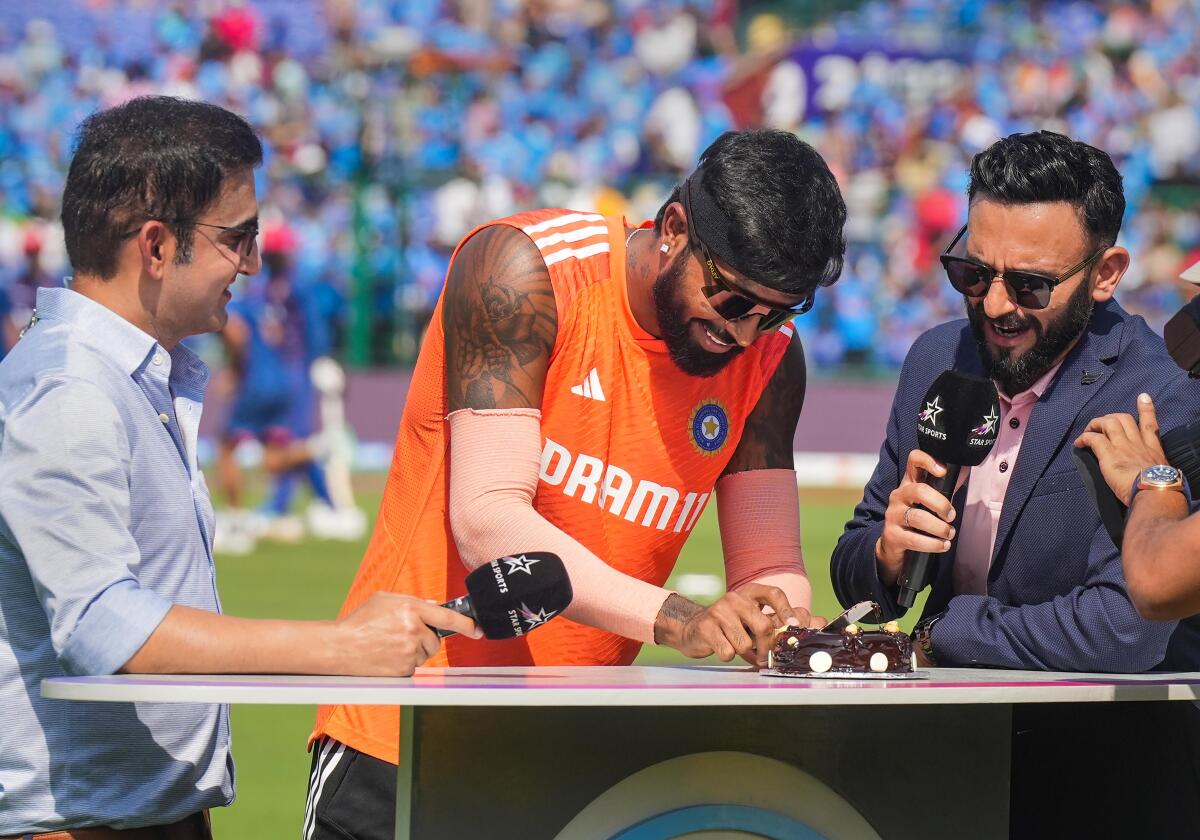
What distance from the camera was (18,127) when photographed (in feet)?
74.2

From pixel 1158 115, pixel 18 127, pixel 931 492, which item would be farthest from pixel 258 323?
pixel 1158 115

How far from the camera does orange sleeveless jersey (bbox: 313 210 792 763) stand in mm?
3285

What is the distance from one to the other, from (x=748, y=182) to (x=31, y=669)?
160cm

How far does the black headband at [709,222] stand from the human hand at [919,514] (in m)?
0.53

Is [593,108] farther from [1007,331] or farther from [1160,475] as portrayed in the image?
[1160,475]

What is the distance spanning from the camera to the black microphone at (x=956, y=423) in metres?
3.10

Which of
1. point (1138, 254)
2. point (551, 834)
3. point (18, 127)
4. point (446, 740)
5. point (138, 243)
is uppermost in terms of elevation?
point (18, 127)

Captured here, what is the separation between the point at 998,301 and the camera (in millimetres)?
3422

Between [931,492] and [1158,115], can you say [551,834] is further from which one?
[1158,115]

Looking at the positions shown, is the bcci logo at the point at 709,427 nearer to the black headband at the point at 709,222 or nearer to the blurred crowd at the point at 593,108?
the black headband at the point at 709,222

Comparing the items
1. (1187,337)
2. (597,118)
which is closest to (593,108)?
(597,118)

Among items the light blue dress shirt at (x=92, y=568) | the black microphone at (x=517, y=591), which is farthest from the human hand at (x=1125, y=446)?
the light blue dress shirt at (x=92, y=568)

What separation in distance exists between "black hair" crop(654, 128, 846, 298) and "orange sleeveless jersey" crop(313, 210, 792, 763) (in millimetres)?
307

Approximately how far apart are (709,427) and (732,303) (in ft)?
1.06
